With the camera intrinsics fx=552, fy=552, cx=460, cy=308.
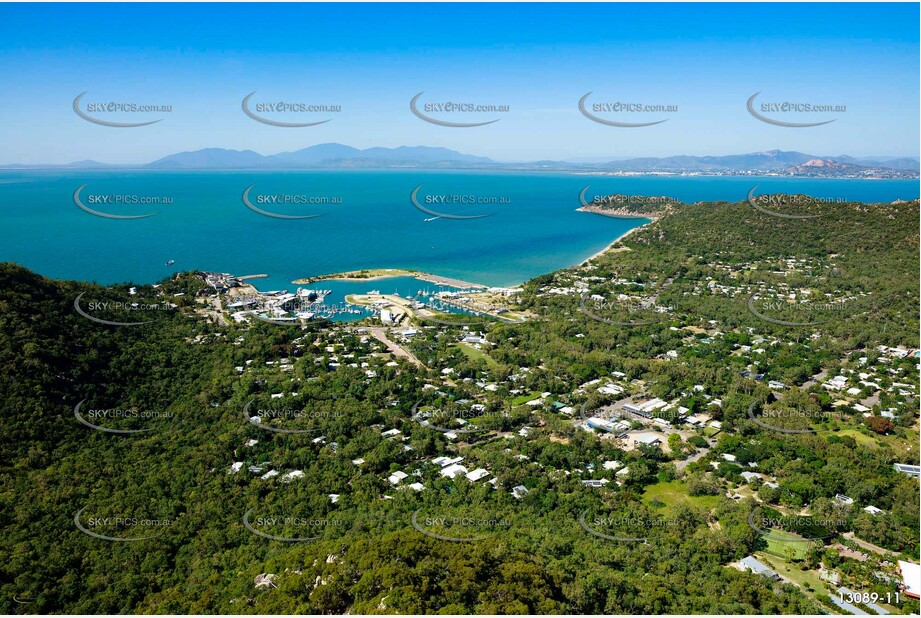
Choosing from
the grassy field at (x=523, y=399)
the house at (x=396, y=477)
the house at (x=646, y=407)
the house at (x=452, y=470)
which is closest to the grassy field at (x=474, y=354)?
the grassy field at (x=523, y=399)

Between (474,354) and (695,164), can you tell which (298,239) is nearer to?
(474,354)

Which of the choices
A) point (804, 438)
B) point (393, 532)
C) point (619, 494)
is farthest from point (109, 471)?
point (804, 438)

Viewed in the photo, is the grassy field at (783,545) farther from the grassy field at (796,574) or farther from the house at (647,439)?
→ the house at (647,439)

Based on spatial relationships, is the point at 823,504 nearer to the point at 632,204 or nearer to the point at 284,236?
the point at 284,236

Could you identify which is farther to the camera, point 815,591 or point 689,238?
point 689,238

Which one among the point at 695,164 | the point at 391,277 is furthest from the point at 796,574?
the point at 695,164

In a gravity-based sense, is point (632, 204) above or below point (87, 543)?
above

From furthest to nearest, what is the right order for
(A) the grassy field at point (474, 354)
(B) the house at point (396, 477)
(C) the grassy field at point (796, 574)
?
(A) the grassy field at point (474, 354), (B) the house at point (396, 477), (C) the grassy field at point (796, 574)
